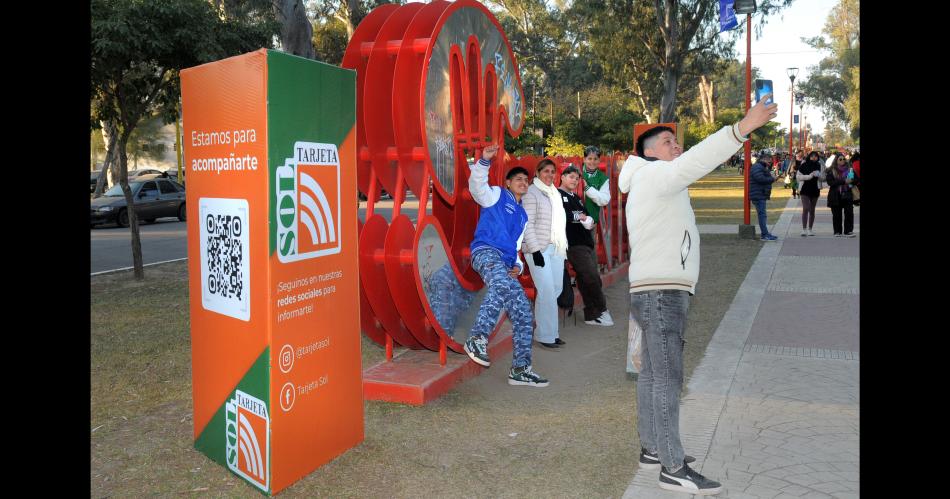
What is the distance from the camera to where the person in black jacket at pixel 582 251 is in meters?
8.02

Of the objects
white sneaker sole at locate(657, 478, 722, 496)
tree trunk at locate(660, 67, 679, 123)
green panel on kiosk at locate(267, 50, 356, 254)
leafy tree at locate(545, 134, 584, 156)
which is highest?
tree trunk at locate(660, 67, 679, 123)

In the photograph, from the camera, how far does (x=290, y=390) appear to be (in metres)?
4.27

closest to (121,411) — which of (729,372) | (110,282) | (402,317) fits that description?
(402,317)

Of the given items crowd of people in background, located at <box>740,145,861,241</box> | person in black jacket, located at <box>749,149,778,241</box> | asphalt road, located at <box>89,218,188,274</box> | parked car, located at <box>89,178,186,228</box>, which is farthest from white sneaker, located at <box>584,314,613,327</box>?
parked car, located at <box>89,178,186,228</box>

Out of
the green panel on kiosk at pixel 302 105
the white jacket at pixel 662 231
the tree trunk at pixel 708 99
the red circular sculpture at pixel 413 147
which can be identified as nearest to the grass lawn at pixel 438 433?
the red circular sculpture at pixel 413 147

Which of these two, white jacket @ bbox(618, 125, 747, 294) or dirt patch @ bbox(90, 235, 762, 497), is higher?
white jacket @ bbox(618, 125, 747, 294)

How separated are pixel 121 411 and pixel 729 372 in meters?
4.62

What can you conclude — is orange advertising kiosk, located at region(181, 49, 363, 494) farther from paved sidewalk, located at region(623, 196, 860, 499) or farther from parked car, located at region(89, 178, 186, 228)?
parked car, located at region(89, 178, 186, 228)

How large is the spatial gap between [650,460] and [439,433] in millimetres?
1375

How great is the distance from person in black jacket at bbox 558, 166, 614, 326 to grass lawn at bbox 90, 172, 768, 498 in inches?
14.1

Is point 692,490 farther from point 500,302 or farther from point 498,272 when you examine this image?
point 498,272

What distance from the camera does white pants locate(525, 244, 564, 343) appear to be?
726cm

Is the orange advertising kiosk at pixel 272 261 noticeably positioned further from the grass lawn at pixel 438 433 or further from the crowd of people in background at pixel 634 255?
the crowd of people in background at pixel 634 255
